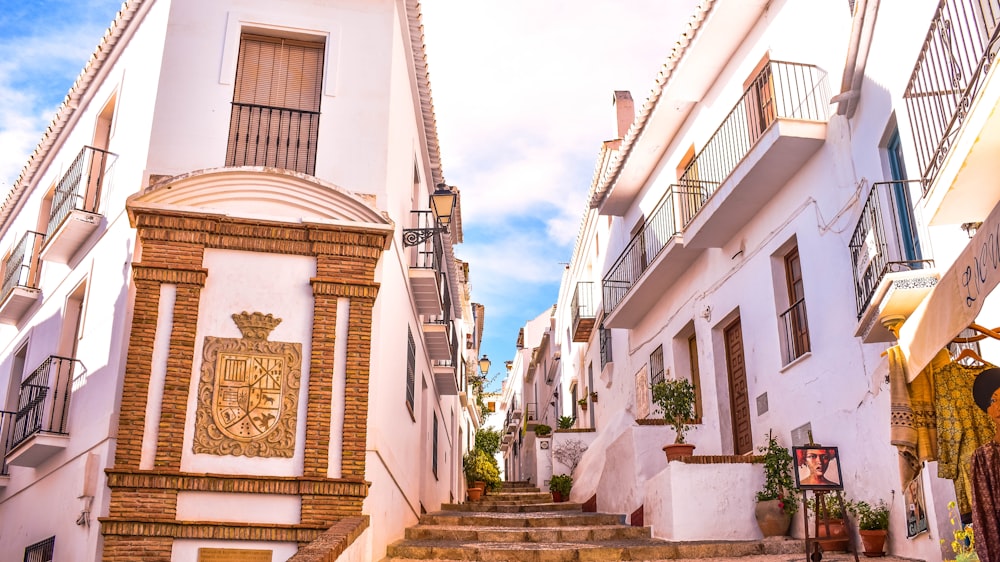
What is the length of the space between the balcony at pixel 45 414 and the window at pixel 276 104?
3.44m

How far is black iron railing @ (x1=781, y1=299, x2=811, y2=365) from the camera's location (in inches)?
465

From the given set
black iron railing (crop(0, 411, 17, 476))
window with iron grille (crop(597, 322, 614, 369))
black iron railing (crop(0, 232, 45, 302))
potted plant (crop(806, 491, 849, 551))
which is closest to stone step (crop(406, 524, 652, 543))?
potted plant (crop(806, 491, 849, 551))

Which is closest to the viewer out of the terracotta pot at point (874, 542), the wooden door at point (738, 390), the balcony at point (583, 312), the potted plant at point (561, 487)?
the terracotta pot at point (874, 542)

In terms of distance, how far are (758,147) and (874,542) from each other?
504cm

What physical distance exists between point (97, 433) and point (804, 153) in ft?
29.1

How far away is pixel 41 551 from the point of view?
35.8ft

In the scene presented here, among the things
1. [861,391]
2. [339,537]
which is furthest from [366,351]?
[861,391]

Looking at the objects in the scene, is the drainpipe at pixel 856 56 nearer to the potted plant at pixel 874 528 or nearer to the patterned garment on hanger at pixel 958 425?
the patterned garment on hanger at pixel 958 425

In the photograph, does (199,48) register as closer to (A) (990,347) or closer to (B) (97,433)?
(B) (97,433)

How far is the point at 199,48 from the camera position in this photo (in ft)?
37.5

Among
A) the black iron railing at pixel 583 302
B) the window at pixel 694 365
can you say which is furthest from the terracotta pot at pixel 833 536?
the black iron railing at pixel 583 302

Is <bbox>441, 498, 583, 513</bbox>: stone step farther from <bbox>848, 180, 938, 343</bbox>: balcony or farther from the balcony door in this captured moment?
the balcony door

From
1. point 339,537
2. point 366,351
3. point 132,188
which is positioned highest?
point 132,188

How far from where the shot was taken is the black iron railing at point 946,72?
6434 millimetres
